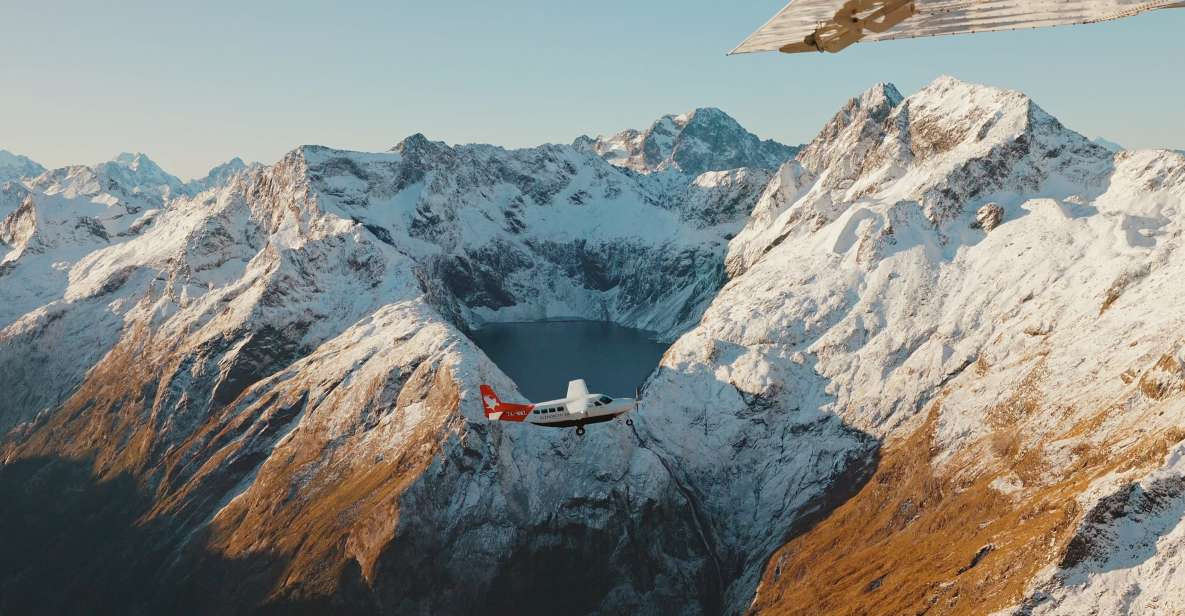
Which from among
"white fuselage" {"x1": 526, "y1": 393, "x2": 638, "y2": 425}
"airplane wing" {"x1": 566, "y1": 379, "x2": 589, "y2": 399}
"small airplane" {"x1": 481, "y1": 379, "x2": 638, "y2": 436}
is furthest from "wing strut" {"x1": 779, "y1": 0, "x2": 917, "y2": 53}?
"airplane wing" {"x1": 566, "y1": 379, "x2": 589, "y2": 399}

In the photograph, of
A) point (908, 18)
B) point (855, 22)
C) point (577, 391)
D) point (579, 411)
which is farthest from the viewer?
point (577, 391)

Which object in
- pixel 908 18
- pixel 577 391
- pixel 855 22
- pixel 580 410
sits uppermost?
pixel 855 22

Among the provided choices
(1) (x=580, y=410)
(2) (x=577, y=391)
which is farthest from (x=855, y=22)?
(2) (x=577, y=391)

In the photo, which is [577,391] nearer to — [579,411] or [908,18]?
[579,411]

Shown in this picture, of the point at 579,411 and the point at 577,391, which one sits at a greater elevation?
the point at 579,411

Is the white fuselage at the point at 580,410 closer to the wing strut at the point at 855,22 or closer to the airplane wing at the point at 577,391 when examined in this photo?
the airplane wing at the point at 577,391

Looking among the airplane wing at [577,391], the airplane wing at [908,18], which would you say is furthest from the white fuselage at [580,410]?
the airplane wing at [908,18]

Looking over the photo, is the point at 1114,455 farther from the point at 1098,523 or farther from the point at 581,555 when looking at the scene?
the point at 581,555

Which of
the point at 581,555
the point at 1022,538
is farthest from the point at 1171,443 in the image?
the point at 581,555

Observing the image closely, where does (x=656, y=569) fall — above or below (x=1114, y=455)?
below
